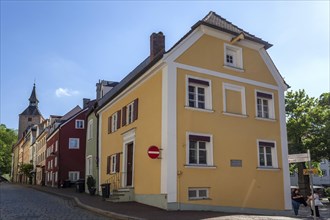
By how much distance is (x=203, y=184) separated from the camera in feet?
55.8

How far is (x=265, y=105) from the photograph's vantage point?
21172mm

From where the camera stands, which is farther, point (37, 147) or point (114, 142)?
point (37, 147)

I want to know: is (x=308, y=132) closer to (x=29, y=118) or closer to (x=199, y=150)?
(x=199, y=150)

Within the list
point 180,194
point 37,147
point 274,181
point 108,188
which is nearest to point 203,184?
point 180,194

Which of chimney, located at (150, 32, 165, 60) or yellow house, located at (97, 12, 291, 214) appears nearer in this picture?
yellow house, located at (97, 12, 291, 214)

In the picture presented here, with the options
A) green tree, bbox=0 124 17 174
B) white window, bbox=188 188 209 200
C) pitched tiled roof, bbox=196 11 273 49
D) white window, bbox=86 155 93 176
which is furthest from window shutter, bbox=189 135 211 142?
green tree, bbox=0 124 17 174

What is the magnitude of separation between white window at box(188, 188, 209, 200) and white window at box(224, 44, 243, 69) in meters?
7.07

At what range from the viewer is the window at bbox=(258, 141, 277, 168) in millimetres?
19797

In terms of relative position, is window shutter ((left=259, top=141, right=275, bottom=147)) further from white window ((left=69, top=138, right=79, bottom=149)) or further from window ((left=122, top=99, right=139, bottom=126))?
white window ((left=69, top=138, right=79, bottom=149))

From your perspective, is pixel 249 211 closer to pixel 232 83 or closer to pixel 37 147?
pixel 232 83

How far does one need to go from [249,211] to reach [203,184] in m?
3.06

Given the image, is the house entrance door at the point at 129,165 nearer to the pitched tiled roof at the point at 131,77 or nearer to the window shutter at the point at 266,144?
the pitched tiled roof at the point at 131,77

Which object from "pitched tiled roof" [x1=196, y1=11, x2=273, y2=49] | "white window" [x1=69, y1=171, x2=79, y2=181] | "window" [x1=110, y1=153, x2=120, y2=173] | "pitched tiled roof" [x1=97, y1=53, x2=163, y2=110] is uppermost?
"pitched tiled roof" [x1=196, y1=11, x2=273, y2=49]

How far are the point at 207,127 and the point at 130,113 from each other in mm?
5650
